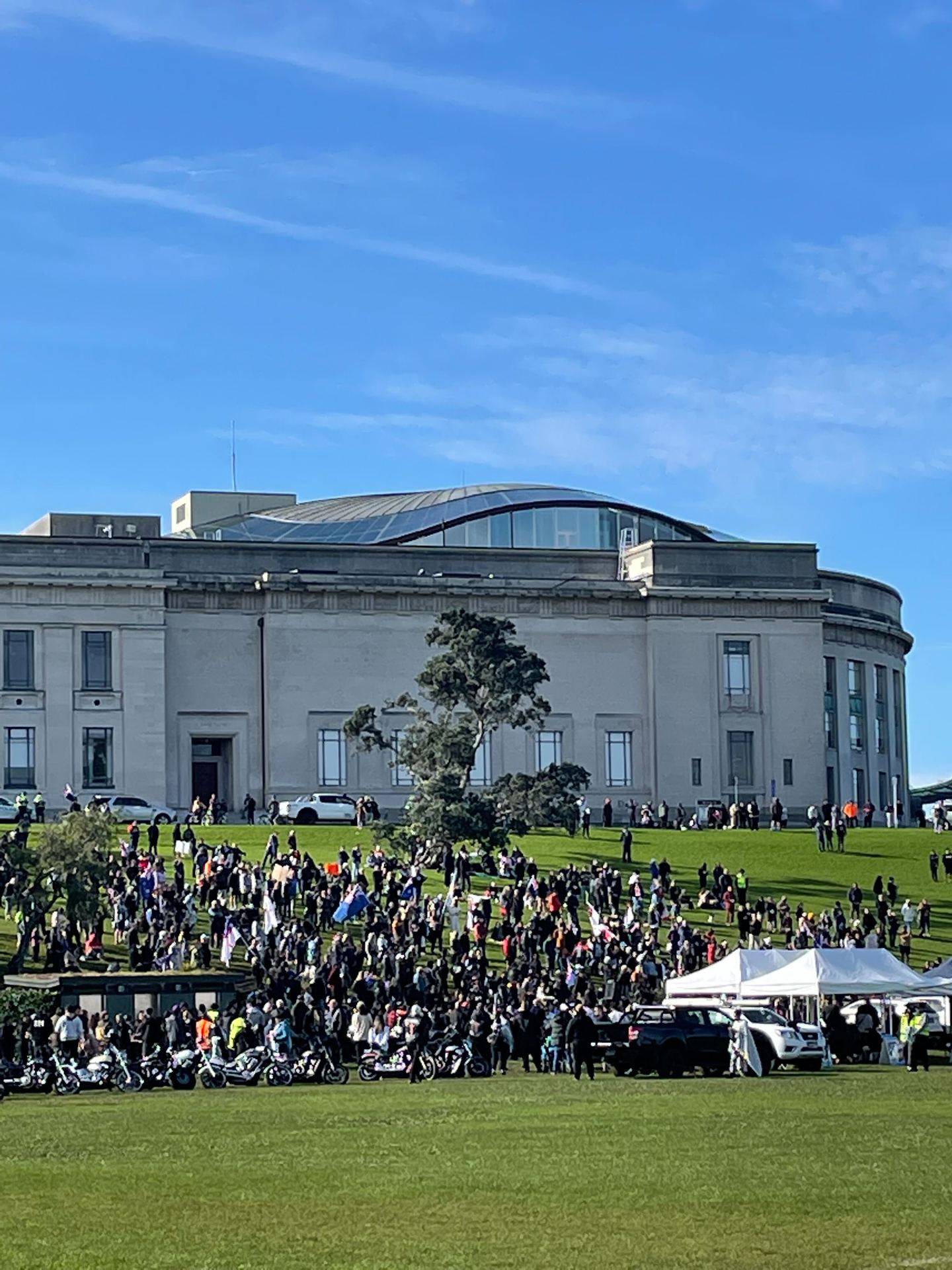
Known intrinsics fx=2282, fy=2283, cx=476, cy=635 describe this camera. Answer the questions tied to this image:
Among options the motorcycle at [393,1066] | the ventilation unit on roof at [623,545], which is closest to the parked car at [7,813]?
the ventilation unit on roof at [623,545]

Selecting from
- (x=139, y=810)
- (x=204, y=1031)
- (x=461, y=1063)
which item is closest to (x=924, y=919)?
(x=461, y=1063)

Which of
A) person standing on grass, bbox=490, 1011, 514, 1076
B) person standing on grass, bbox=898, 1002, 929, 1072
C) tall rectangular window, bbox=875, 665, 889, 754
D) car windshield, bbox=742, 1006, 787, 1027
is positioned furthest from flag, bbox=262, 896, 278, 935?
tall rectangular window, bbox=875, 665, 889, 754

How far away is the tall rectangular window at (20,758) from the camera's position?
9369 centimetres

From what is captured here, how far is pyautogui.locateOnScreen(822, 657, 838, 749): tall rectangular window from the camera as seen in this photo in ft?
350

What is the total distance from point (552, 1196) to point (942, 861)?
180ft

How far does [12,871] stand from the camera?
56.2 metres

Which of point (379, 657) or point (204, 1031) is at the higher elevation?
point (379, 657)

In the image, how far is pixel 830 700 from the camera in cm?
10712

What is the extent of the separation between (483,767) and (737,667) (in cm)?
1329

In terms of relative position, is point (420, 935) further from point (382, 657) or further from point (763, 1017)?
point (382, 657)

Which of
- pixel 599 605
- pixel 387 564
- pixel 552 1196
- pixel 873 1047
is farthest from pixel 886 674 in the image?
pixel 552 1196

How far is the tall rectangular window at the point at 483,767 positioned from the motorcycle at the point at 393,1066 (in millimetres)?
59310

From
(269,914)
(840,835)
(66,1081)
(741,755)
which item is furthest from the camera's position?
(741,755)

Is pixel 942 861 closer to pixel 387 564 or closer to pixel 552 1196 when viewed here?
pixel 387 564
